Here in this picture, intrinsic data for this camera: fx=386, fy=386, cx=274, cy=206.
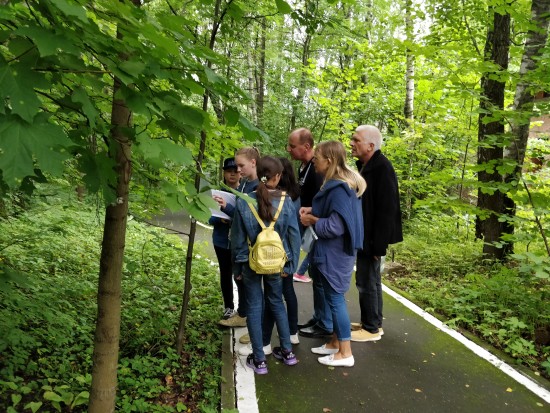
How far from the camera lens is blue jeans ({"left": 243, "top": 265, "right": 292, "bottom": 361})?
3631mm

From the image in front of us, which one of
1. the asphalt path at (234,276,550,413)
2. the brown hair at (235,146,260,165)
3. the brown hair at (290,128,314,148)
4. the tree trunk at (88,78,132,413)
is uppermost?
the brown hair at (290,128,314,148)

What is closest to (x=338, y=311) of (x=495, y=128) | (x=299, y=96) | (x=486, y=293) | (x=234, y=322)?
(x=234, y=322)

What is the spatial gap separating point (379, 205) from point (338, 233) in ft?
2.57

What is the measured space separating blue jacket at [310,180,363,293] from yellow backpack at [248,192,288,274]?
0.48 m

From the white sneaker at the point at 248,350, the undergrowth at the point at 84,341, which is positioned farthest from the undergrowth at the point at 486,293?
the undergrowth at the point at 84,341

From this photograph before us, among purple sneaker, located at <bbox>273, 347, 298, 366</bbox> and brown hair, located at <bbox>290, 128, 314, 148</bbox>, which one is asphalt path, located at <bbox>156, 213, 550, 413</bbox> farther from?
brown hair, located at <bbox>290, 128, 314, 148</bbox>

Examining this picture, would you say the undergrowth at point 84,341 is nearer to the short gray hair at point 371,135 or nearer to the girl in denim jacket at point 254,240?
the girl in denim jacket at point 254,240

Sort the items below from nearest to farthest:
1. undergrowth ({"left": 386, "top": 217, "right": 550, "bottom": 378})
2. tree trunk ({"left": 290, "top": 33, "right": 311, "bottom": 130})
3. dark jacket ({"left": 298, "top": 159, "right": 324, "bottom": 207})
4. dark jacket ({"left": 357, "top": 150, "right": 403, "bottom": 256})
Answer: dark jacket ({"left": 357, "top": 150, "right": 403, "bottom": 256})
undergrowth ({"left": 386, "top": 217, "right": 550, "bottom": 378})
dark jacket ({"left": 298, "top": 159, "right": 324, "bottom": 207})
tree trunk ({"left": 290, "top": 33, "right": 311, "bottom": 130})

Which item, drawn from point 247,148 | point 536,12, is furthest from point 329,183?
point 536,12

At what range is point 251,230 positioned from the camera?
3.56 meters

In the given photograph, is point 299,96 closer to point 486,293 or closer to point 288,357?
point 486,293

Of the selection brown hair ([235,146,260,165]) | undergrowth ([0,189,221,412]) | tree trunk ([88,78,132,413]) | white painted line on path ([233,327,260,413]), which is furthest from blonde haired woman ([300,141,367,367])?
tree trunk ([88,78,132,413])

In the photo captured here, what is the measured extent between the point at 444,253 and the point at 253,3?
633 centimetres

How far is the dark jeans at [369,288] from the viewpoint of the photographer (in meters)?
4.33
